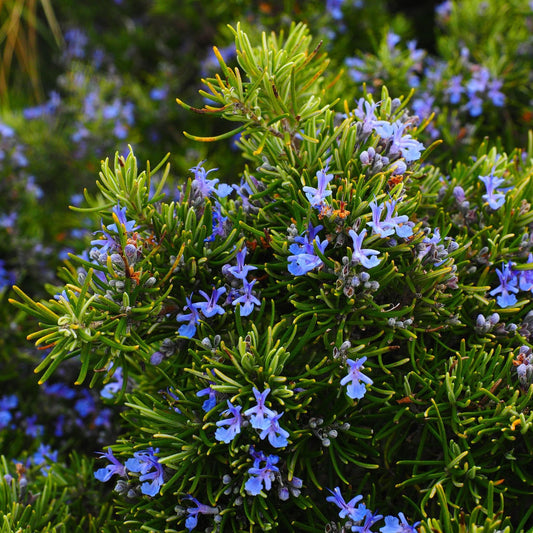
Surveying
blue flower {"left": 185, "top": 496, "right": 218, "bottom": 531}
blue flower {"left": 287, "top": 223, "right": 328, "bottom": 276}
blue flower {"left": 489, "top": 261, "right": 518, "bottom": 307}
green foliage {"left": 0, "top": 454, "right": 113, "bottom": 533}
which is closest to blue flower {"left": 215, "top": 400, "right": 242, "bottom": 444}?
blue flower {"left": 185, "top": 496, "right": 218, "bottom": 531}

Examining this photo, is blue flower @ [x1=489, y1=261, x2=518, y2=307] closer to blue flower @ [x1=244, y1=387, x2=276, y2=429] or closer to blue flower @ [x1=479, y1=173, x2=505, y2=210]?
blue flower @ [x1=479, y1=173, x2=505, y2=210]

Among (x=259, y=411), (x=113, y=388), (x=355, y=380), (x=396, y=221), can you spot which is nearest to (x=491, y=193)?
(x=396, y=221)

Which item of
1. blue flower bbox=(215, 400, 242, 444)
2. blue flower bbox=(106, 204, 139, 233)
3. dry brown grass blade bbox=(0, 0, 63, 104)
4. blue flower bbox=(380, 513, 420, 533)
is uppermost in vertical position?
dry brown grass blade bbox=(0, 0, 63, 104)

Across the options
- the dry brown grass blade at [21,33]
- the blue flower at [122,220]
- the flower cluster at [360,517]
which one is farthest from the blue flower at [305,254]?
the dry brown grass blade at [21,33]

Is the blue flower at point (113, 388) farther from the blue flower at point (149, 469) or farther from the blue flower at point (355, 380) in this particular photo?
the blue flower at point (355, 380)

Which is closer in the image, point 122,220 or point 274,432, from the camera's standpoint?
point 274,432

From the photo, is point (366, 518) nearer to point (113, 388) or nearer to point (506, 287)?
point (506, 287)
